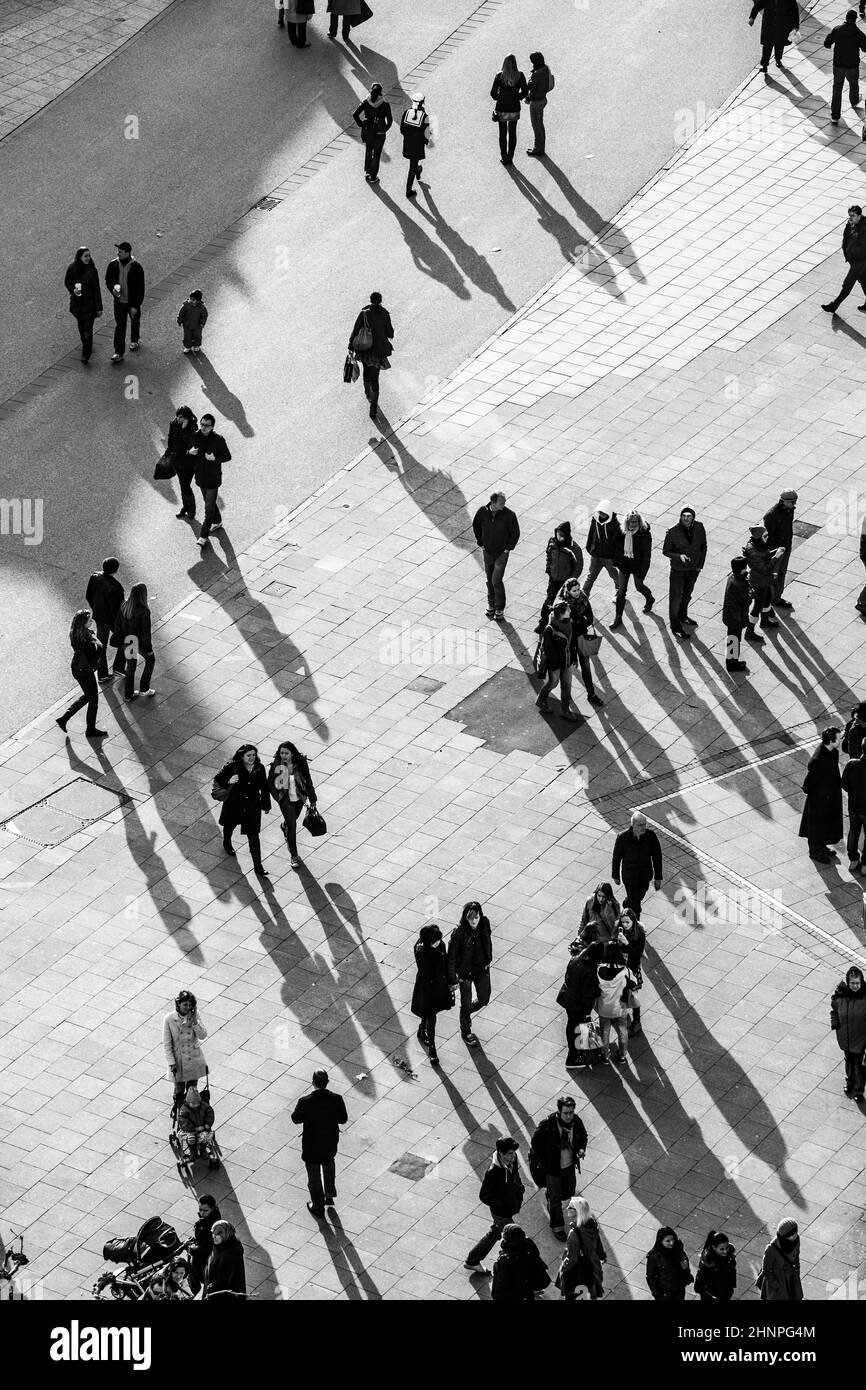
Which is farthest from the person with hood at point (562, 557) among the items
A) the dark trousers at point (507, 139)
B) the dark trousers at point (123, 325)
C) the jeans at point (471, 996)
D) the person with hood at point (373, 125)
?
the dark trousers at point (507, 139)

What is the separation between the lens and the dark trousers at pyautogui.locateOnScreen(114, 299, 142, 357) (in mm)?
33781

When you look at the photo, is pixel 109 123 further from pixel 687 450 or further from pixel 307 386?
pixel 687 450

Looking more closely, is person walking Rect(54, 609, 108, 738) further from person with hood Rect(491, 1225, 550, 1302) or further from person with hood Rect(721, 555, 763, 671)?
person with hood Rect(491, 1225, 550, 1302)

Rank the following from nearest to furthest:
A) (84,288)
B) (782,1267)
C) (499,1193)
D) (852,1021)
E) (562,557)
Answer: (782,1267), (499,1193), (852,1021), (562,557), (84,288)

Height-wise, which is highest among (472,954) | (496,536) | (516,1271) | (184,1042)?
(496,536)

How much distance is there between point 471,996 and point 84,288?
1386 centimetres

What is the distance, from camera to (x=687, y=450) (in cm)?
3200

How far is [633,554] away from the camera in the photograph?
93.6 ft

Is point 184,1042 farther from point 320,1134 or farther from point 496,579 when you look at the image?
point 496,579

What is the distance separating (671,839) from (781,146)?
16432mm

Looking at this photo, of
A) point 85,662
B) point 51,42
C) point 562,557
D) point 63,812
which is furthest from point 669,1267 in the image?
point 51,42

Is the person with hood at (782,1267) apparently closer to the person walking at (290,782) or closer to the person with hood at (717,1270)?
the person with hood at (717,1270)

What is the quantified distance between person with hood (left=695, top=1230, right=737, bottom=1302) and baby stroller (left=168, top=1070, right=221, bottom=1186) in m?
4.54

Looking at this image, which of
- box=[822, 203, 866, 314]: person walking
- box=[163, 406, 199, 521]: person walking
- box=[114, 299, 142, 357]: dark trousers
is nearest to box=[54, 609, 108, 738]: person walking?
box=[163, 406, 199, 521]: person walking
